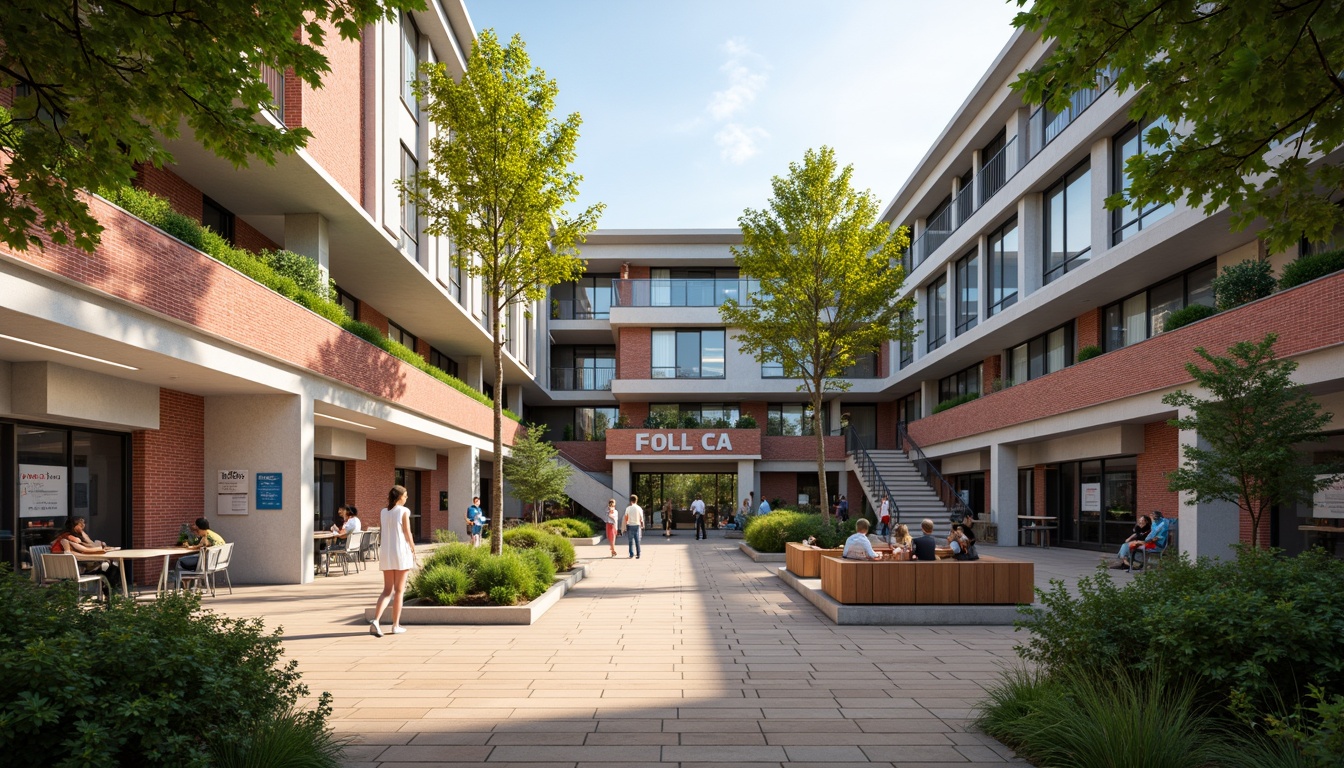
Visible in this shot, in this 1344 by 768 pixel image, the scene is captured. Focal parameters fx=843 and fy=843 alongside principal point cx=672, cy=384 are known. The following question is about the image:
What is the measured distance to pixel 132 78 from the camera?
5.87 m

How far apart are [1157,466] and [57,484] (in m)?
22.3

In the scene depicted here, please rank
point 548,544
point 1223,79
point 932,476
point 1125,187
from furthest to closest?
point 932,476
point 1125,187
point 548,544
point 1223,79

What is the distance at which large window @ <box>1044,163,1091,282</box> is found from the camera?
71.9 ft

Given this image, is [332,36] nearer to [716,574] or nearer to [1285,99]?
[716,574]

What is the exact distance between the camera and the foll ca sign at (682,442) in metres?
36.0

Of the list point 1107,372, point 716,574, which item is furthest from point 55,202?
point 1107,372

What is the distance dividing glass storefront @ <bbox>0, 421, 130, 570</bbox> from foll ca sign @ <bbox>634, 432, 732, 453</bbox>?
23.2 meters

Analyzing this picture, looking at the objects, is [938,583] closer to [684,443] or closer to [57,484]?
[57,484]

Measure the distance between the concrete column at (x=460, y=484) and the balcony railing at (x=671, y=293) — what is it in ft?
41.4

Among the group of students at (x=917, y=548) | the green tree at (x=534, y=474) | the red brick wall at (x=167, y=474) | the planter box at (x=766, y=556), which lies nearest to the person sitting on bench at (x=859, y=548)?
the group of students at (x=917, y=548)

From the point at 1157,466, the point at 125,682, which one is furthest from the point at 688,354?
the point at 125,682

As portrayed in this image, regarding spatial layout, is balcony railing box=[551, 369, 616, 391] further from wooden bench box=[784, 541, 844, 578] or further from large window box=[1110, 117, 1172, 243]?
wooden bench box=[784, 541, 844, 578]

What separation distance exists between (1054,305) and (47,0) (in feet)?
74.6

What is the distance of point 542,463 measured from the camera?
1168 inches
